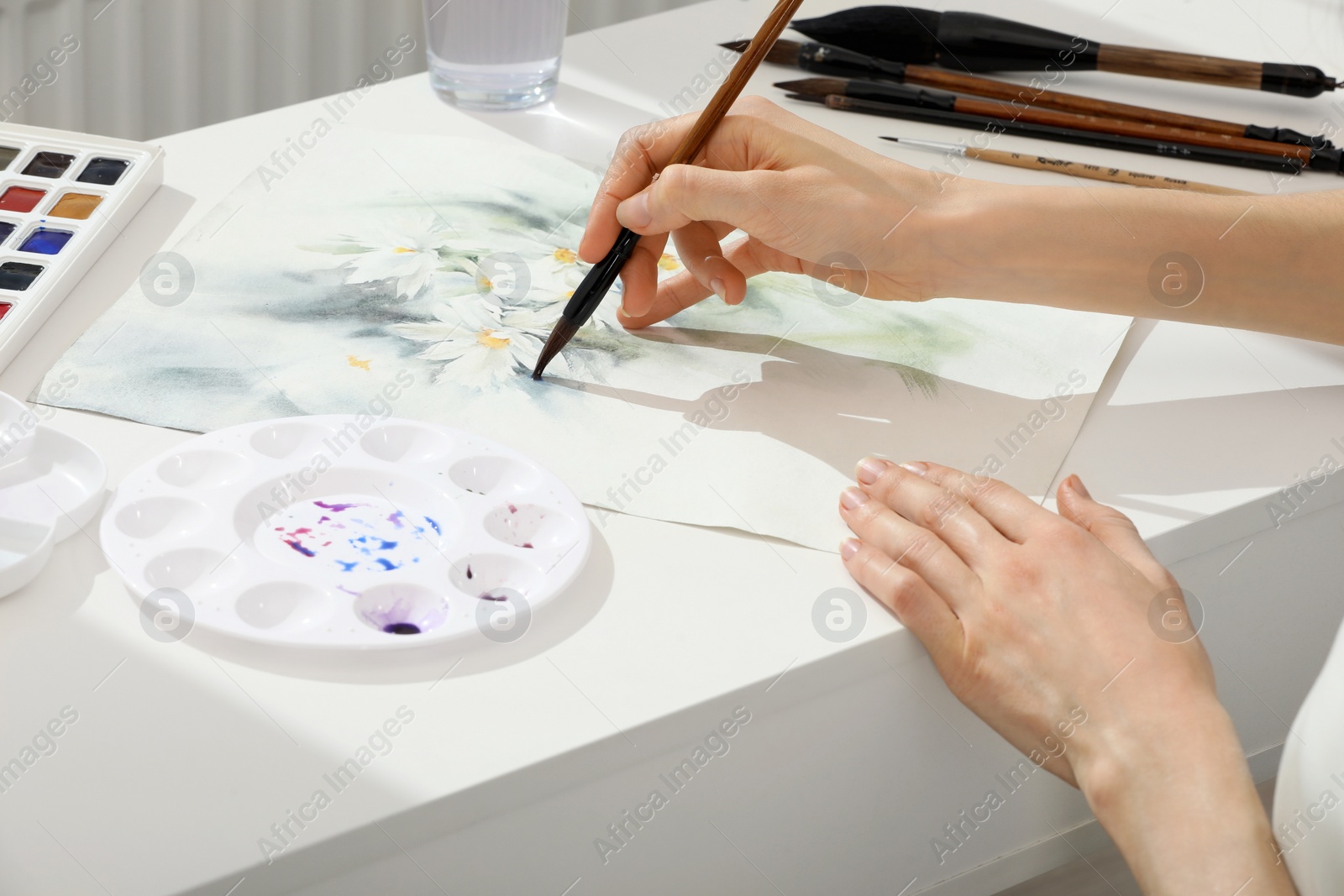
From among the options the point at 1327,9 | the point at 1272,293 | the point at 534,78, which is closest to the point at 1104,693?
the point at 1272,293

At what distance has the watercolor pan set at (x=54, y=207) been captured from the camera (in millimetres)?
636

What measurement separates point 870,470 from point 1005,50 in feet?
2.04

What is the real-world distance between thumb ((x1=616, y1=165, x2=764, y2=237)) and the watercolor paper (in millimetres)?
72

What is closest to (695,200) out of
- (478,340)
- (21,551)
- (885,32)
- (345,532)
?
(478,340)

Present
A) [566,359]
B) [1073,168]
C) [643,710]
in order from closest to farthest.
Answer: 1. [643,710]
2. [566,359]
3. [1073,168]

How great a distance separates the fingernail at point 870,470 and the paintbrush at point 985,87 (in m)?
0.51

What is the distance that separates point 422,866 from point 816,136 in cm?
47

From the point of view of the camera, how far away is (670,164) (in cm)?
70

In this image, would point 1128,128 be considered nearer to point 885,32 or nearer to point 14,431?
point 885,32

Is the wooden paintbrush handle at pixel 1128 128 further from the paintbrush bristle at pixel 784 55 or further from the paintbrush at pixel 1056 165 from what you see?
the paintbrush bristle at pixel 784 55

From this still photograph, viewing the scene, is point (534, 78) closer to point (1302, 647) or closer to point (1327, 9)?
point (1302, 647)

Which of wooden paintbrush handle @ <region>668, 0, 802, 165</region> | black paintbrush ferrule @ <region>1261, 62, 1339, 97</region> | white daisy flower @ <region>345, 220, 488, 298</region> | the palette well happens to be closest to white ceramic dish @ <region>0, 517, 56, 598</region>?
the palette well

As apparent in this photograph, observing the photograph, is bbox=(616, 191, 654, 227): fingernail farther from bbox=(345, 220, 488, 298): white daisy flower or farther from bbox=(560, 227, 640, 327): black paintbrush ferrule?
bbox=(345, 220, 488, 298): white daisy flower

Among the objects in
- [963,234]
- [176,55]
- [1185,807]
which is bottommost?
[176,55]
